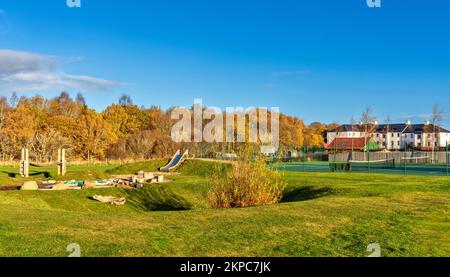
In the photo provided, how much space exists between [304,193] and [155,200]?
251 inches

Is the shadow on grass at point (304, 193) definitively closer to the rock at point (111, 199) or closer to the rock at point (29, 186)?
the rock at point (111, 199)

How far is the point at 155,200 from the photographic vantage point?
18938 mm

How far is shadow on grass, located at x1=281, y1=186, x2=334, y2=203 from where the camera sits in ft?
52.6

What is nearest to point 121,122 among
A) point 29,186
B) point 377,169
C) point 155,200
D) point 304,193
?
point 377,169

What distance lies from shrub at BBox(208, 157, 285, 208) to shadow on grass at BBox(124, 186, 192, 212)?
3.72 meters

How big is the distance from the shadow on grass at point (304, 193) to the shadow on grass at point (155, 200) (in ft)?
13.1

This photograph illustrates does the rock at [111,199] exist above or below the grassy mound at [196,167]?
below

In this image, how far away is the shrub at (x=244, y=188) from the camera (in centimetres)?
1377

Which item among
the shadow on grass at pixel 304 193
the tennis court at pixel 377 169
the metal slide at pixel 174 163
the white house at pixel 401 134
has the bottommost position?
the shadow on grass at pixel 304 193

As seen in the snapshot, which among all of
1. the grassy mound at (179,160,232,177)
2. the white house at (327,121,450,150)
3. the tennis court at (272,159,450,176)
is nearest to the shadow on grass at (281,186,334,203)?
the tennis court at (272,159,450,176)

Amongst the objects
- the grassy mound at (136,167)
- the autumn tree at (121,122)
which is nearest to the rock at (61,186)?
the grassy mound at (136,167)

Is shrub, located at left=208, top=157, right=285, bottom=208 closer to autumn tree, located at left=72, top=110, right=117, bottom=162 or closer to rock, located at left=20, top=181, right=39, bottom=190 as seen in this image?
rock, located at left=20, top=181, right=39, bottom=190
